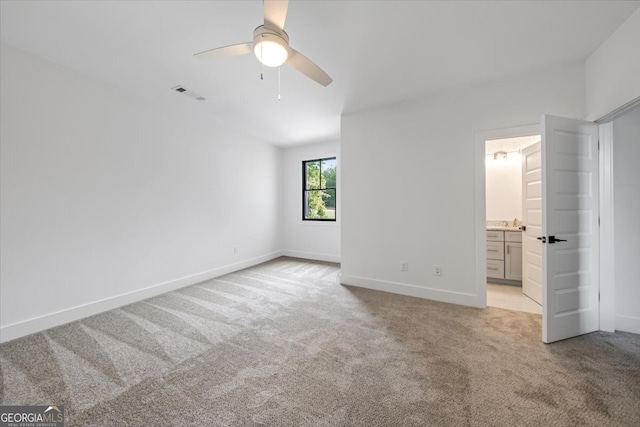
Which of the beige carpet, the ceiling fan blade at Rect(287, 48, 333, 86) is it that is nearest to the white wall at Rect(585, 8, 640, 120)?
the beige carpet

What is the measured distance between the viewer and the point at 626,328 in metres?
2.45

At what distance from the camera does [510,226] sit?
177 inches

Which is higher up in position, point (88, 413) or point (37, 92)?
point (37, 92)

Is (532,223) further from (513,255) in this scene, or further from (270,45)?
(270,45)

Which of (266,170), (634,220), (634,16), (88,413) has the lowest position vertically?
(88,413)

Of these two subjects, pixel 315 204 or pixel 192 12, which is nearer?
pixel 192 12

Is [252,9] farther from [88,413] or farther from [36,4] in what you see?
[88,413]

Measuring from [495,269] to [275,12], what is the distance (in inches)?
181

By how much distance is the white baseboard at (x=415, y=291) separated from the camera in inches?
122

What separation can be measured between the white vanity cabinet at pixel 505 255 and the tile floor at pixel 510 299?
208 millimetres

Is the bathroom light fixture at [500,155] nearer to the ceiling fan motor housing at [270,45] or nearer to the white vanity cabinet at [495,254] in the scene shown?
the white vanity cabinet at [495,254]

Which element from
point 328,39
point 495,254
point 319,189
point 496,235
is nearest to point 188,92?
point 328,39

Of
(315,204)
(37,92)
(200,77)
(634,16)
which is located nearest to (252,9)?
(200,77)

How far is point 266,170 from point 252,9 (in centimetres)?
382
